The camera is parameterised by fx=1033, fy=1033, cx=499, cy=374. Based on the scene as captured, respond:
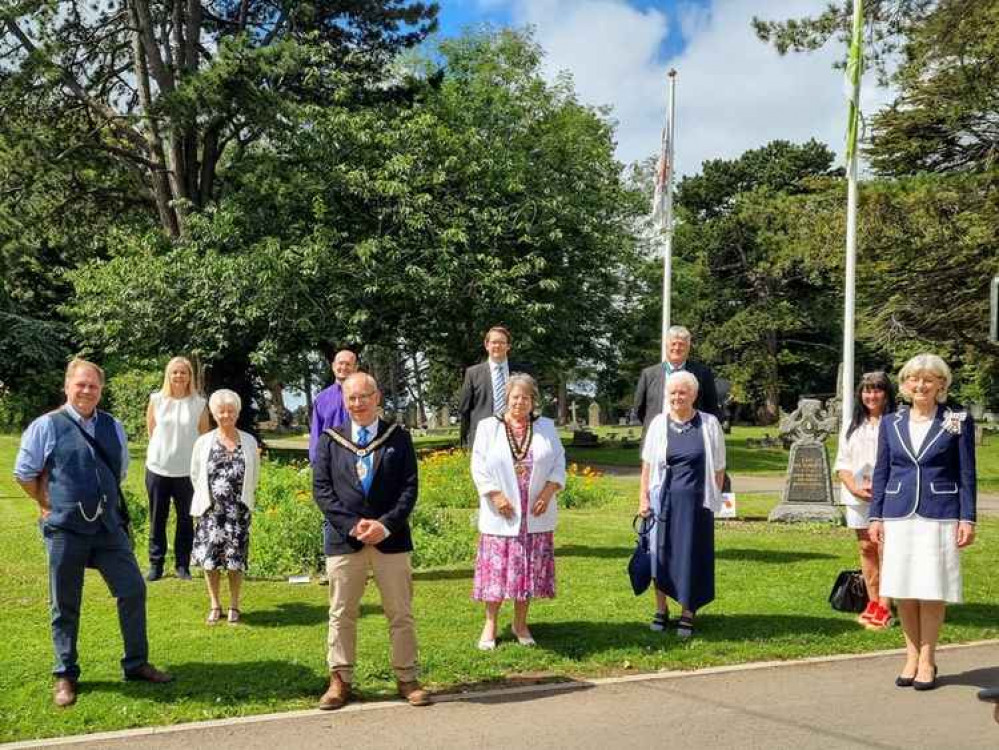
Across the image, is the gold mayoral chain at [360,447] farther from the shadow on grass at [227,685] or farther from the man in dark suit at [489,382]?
the man in dark suit at [489,382]

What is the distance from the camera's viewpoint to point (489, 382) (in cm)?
967

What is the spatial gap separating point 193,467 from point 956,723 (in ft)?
18.4

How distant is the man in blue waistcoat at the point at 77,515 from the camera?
595cm

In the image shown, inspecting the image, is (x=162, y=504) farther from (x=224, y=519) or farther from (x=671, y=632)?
(x=671, y=632)

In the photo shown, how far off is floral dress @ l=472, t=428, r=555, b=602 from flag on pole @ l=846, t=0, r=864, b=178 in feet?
35.0

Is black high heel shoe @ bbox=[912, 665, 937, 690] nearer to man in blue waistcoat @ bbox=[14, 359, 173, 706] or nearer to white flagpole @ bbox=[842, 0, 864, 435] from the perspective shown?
man in blue waistcoat @ bbox=[14, 359, 173, 706]

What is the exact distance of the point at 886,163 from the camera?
27344 mm


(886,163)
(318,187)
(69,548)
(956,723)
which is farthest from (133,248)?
(956,723)

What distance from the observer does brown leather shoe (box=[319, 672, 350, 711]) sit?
5781 mm

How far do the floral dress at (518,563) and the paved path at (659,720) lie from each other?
0.87 metres

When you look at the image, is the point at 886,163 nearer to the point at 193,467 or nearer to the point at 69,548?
the point at 193,467

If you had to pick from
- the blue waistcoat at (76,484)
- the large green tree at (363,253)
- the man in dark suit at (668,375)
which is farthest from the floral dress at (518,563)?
the large green tree at (363,253)

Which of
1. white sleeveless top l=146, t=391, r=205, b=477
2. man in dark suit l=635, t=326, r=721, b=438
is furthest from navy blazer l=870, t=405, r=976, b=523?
white sleeveless top l=146, t=391, r=205, b=477

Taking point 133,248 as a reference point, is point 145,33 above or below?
above
